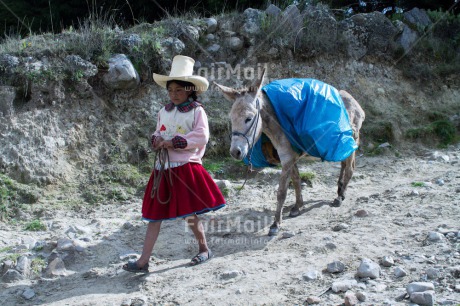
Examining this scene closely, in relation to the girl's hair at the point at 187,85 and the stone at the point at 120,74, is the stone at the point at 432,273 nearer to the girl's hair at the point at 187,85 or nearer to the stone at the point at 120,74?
the girl's hair at the point at 187,85

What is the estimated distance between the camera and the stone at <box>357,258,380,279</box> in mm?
3828

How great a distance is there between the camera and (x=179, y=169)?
432 cm

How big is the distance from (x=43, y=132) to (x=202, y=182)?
362 cm

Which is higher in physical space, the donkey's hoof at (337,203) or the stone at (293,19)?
the stone at (293,19)

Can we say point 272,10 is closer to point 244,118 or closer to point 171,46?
point 171,46

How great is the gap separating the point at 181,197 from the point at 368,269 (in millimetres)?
1665

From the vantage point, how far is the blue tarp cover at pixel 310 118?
5.36m

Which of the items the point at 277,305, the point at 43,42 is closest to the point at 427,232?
the point at 277,305

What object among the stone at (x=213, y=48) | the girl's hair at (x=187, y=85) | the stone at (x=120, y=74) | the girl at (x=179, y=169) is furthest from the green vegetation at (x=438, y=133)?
the girl at (x=179, y=169)

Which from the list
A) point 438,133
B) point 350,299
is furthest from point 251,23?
point 350,299

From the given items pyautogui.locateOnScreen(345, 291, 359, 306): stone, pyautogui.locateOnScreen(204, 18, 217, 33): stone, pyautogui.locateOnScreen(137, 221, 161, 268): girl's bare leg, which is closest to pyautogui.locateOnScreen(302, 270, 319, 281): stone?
pyautogui.locateOnScreen(345, 291, 359, 306): stone

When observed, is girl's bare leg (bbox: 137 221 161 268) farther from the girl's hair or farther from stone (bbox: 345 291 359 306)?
stone (bbox: 345 291 359 306)

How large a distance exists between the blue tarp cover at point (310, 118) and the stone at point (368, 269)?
1.75 m

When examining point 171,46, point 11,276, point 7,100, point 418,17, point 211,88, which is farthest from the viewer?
point 418,17
